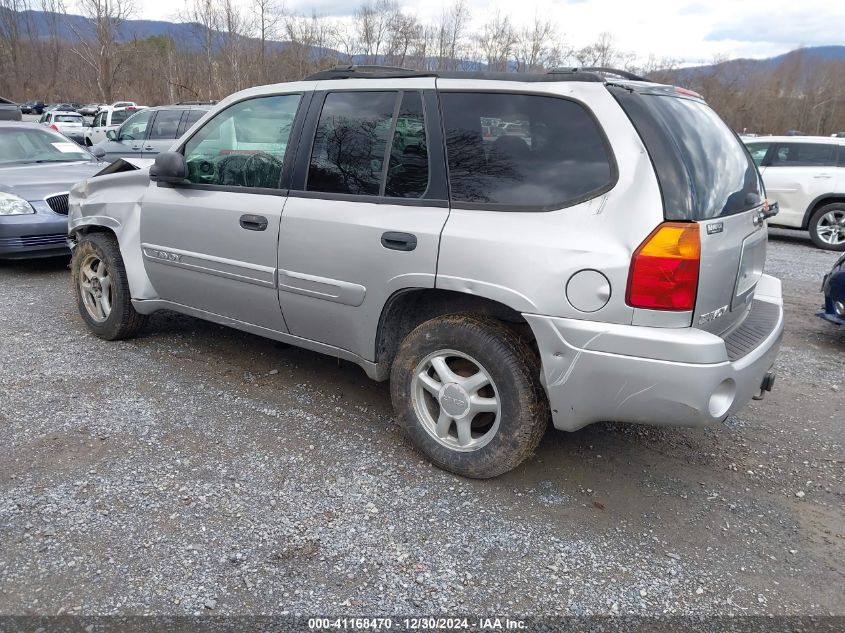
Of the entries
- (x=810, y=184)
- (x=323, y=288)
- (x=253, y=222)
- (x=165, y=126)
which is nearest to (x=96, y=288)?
(x=253, y=222)

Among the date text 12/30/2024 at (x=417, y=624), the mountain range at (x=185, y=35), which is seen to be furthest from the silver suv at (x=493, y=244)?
the mountain range at (x=185, y=35)

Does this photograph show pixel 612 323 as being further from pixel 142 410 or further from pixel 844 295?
pixel 844 295

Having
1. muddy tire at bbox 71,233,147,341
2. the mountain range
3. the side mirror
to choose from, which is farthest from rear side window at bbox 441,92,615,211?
the mountain range

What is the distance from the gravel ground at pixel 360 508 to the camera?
2439mm

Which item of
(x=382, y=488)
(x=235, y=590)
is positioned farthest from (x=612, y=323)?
(x=235, y=590)

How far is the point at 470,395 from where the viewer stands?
10.1 feet

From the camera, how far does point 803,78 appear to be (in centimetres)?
5584

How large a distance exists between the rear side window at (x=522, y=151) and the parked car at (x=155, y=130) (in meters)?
10.9

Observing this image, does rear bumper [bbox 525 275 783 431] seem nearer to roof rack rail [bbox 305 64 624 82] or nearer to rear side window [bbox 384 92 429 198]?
rear side window [bbox 384 92 429 198]

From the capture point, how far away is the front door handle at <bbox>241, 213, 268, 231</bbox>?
3.67m

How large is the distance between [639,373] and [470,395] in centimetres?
80

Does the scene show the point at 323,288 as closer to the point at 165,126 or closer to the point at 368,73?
the point at 368,73

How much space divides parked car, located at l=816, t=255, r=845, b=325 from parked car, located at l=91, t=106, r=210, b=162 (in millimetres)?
11100

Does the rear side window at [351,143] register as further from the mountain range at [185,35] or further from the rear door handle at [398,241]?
the mountain range at [185,35]
